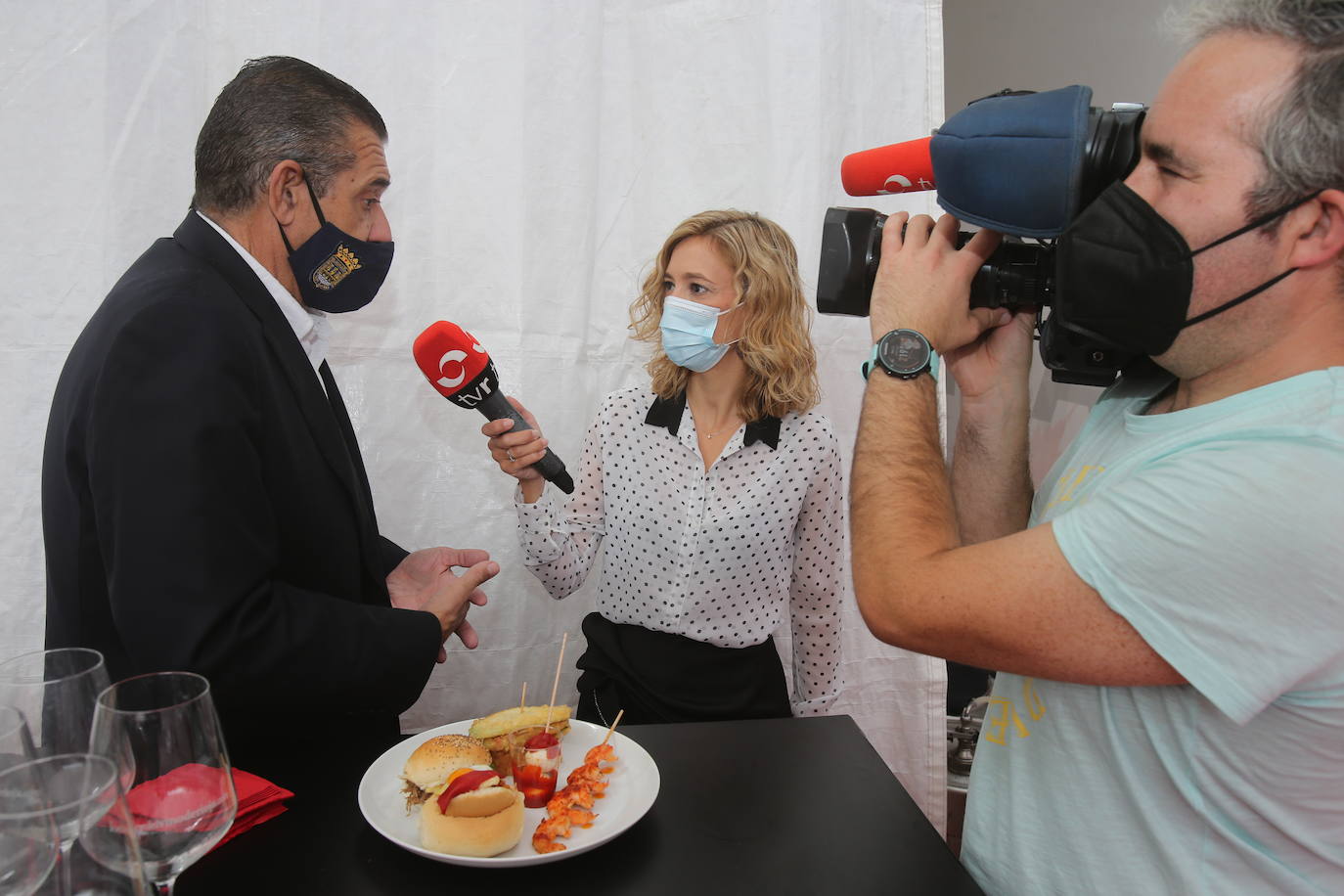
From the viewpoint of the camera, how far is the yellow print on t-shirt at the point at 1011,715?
1.02 metres

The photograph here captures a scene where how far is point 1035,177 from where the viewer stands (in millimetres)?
995

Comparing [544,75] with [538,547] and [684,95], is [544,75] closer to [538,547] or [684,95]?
[684,95]

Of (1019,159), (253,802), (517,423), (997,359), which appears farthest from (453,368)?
(1019,159)

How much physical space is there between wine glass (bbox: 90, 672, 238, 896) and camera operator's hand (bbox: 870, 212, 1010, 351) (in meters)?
0.85

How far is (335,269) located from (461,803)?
1009mm

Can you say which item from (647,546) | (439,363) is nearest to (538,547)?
(647,546)

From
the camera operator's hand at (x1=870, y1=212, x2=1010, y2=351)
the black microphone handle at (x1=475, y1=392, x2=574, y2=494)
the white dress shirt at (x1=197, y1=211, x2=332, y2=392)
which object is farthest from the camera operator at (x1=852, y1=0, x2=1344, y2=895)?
the white dress shirt at (x1=197, y1=211, x2=332, y2=392)

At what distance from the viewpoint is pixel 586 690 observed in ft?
6.56

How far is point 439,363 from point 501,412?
6.2 inches

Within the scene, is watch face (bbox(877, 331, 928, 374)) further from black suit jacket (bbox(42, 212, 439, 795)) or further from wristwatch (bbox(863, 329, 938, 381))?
black suit jacket (bbox(42, 212, 439, 795))

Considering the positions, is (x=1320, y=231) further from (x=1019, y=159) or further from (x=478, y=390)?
(x=478, y=390)

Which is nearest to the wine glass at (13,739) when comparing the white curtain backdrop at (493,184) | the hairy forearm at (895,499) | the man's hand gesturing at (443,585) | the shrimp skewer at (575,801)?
the shrimp skewer at (575,801)

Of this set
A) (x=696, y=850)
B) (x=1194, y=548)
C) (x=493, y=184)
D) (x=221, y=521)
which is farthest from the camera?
(x=493, y=184)

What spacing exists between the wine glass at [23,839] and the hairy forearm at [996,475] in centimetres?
111
